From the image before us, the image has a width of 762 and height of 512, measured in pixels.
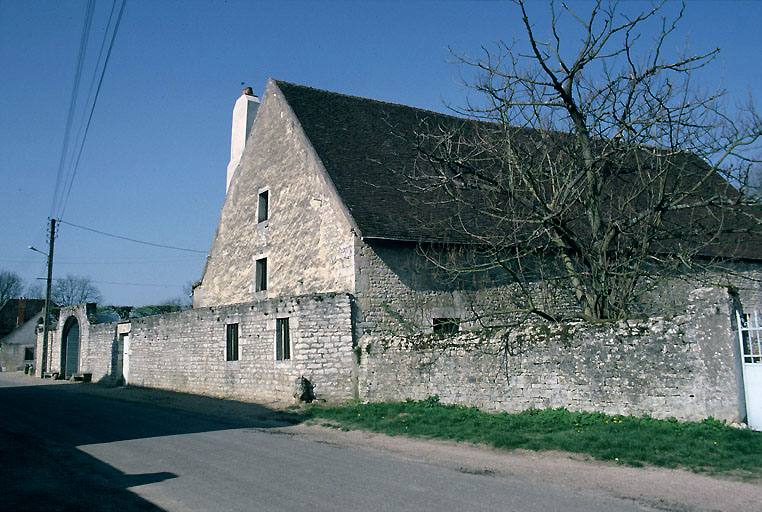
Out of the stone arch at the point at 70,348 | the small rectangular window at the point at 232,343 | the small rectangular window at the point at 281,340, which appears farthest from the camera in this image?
the stone arch at the point at 70,348

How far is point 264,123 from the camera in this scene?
21156 millimetres

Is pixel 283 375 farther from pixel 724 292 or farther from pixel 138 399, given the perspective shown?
pixel 724 292

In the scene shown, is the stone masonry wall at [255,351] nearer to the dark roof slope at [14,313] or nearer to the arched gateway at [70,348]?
the arched gateway at [70,348]

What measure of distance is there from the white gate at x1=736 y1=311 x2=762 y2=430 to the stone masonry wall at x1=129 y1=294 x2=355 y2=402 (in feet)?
29.0

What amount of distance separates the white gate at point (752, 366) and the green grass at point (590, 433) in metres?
0.49

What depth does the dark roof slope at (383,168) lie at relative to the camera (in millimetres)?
16359

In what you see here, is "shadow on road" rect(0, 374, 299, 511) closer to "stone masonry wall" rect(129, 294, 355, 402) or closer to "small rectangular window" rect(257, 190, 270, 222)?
"stone masonry wall" rect(129, 294, 355, 402)

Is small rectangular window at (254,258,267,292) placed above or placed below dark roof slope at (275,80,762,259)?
below

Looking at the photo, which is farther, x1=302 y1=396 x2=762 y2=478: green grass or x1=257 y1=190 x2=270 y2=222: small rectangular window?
x1=257 y1=190 x2=270 y2=222: small rectangular window

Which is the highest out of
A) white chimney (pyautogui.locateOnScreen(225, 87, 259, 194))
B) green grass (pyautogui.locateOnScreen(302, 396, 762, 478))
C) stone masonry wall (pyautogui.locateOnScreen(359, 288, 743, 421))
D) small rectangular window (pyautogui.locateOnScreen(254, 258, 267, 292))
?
white chimney (pyautogui.locateOnScreen(225, 87, 259, 194))

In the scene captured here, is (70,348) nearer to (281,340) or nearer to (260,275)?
(260,275)

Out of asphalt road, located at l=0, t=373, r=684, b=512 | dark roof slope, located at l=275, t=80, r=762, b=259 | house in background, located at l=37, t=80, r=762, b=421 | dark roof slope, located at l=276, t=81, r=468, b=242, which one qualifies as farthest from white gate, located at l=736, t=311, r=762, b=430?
dark roof slope, located at l=276, t=81, r=468, b=242

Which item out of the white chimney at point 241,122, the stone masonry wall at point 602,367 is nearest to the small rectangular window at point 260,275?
the white chimney at point 241,122

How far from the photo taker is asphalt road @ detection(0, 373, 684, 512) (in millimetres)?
5770
